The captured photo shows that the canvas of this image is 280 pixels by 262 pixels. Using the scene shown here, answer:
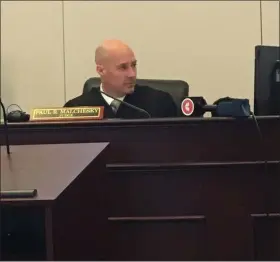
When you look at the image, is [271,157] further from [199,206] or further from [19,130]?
[19,130]

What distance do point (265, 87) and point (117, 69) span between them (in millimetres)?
1023

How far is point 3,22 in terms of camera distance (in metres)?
4.13

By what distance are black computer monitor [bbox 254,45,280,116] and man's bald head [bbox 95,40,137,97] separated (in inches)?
35.6

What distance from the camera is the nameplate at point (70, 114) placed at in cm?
234

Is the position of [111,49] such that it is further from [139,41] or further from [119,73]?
[139,41]

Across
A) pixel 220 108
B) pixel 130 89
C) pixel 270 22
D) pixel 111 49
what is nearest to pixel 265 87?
pixel 220 108

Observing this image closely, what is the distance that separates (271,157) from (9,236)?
0.96 meters

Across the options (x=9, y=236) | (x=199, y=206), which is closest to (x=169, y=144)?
(x=199, y=206)

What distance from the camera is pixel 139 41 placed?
406 centimetres

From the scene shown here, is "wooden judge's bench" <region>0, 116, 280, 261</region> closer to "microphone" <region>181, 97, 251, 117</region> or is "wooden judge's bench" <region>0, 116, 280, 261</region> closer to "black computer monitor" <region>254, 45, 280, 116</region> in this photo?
"microphone" <region>181, 97, 251, 117</region>

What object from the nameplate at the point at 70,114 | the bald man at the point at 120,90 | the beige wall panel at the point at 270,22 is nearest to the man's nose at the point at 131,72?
the bald man at the point at 120,90

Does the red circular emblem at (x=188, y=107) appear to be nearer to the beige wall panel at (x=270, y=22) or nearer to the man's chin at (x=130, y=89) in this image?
the man's chin at (x=130, y=89)

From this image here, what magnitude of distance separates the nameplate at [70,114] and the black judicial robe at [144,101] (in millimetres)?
518

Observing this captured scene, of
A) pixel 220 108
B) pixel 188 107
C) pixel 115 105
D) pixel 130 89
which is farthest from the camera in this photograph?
pixel 130 89
